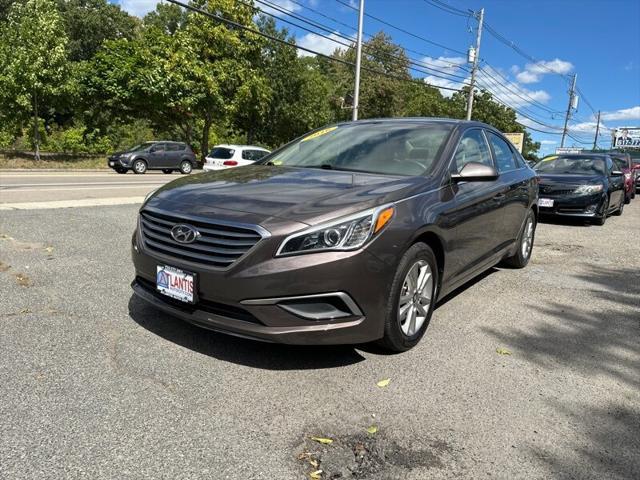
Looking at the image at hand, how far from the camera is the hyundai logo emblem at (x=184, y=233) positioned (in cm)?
306

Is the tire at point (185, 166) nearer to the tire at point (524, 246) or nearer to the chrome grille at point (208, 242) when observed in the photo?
the tire at point (524, 246)

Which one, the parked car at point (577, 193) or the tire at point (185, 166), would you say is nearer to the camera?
the parked car at point (577, 193)

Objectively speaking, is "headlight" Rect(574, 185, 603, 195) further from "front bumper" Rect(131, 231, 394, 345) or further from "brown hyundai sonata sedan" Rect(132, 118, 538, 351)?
"front bumper" Rect(131, 231, 394, 345)

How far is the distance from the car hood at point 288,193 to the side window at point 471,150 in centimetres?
67

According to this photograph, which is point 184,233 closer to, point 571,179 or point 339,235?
point 339,235

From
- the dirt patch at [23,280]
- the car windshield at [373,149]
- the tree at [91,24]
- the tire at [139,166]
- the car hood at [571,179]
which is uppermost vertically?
the tree at [91,24]

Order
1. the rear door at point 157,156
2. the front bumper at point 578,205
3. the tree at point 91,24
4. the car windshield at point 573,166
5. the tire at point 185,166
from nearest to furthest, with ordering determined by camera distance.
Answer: the front bumper at point 578,205, the car windshield at point 573,166, the rear door at point 157,156, the tire at point 185,166, the tree at point 91,24

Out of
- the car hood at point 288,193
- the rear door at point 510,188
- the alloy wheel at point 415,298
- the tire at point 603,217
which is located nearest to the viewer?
the car hood at point 288,193

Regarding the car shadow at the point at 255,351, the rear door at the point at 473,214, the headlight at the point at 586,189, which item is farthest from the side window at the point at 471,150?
the headlight at the point at 586,189

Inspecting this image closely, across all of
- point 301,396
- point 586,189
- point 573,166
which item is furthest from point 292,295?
point 573,166

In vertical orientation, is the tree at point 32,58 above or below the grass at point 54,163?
above

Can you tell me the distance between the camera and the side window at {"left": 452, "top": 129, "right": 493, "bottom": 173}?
4.20 metres

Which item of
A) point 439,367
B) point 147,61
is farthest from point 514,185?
point 147,61

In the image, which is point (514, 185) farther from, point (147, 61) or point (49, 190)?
point (147, 61)
